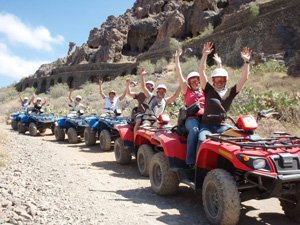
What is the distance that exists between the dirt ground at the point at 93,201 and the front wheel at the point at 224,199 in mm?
506

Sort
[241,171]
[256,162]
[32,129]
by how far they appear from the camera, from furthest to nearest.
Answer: [32,129], [241,171], [256,162]

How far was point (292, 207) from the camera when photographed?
5.08 meters

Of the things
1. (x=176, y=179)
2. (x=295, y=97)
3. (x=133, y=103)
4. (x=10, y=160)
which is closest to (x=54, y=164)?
(x=10, y=160)

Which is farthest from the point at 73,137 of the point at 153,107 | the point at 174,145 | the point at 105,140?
the point at 174,145

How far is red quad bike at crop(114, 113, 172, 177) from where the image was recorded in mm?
7504

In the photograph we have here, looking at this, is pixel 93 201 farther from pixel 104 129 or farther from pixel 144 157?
pixel 104 129

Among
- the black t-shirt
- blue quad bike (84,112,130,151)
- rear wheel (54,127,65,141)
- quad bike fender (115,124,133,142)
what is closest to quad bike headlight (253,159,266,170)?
the black t-shirt

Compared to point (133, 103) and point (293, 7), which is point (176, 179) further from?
point (293, 7)

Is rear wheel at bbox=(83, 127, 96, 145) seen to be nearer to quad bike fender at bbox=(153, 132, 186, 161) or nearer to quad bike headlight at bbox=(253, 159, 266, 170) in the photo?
quad bike fender at bbox=(153, 132, 186, 161)

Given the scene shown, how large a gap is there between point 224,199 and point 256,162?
1.83ft

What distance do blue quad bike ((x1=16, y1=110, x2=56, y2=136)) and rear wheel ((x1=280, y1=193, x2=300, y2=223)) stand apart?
13.0 metres

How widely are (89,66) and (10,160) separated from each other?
6189 cm

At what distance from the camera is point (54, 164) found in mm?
8781

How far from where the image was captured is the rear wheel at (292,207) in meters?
4.94
